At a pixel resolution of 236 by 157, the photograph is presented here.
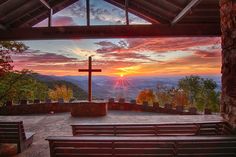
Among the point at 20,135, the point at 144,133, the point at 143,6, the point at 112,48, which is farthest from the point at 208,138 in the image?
the point at 112,48

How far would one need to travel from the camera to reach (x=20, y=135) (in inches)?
238

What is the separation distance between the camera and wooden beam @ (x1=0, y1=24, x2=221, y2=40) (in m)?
8.52

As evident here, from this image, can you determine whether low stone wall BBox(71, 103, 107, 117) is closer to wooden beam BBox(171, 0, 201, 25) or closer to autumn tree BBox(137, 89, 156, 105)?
wooden beam BBox(171, 0, 201, 25)

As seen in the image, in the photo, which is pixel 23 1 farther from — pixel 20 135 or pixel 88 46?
pixel 88 46

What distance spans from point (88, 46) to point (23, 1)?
1074 centimetres

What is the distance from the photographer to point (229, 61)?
4.61m

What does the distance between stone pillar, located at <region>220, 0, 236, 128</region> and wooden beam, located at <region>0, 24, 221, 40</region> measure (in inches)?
146

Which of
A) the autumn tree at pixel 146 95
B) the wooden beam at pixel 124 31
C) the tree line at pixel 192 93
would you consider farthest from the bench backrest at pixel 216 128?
the autumn tree at pixel 146 95

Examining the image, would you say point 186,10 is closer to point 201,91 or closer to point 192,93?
point 201,91

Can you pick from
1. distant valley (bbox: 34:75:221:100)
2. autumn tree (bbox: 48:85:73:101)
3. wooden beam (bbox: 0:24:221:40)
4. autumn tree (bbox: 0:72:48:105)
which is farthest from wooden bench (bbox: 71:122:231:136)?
distant valley (bbox: 34:75:221:100)

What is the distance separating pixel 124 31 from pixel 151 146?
16.9 feet

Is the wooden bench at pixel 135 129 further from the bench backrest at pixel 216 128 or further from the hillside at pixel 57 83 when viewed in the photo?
the hillside at pixel 57 83

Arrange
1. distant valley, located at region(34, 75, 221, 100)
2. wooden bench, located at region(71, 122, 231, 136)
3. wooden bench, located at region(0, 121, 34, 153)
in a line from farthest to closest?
distant valley, located at region(34, 75, 221, 100), wooden bench, located at region(0, 121, 34, 153), wooden bench, located at region(71, 122, 231, 136)

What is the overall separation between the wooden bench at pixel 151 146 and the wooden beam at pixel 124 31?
505 centimetres
